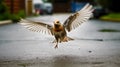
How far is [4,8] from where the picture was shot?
3114 centimetres

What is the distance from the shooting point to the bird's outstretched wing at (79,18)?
35.5 feet

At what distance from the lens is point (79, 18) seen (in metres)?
10.9

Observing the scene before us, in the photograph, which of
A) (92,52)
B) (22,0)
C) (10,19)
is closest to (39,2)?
(22,0)

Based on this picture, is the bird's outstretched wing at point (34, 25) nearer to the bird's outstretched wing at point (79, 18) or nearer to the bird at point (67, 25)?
the bird at point (67, 25)

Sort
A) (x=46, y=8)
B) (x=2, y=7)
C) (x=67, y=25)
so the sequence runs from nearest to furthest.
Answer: (x=67, y=25)
(x=2, y=7)
(x=46, y=8)

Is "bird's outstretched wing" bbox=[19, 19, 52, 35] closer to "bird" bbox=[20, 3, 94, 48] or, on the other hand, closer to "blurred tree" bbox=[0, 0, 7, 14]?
"bird" bbox=[20, 3, 94, 48]

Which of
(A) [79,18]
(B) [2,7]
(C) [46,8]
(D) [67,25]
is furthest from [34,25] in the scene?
(C) [46,8]

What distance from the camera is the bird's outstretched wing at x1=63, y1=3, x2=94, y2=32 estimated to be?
10812 mm

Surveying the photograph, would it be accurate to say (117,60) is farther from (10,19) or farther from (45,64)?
(10,19)

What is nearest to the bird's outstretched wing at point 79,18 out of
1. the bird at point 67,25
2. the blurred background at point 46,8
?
the bird at point 67,25

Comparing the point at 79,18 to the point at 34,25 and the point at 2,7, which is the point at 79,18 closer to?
the point at 34,25

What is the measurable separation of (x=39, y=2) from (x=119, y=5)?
25211 millimetres

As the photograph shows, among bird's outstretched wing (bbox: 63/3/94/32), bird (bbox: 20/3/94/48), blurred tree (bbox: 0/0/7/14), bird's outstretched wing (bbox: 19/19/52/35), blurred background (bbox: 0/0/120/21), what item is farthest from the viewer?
blurred background (bbox: 0/0/120/21)

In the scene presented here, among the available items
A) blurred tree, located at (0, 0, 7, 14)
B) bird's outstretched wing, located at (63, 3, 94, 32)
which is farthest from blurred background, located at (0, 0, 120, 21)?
bird's outstretched wing, located at (63, 3, 94, 32)
